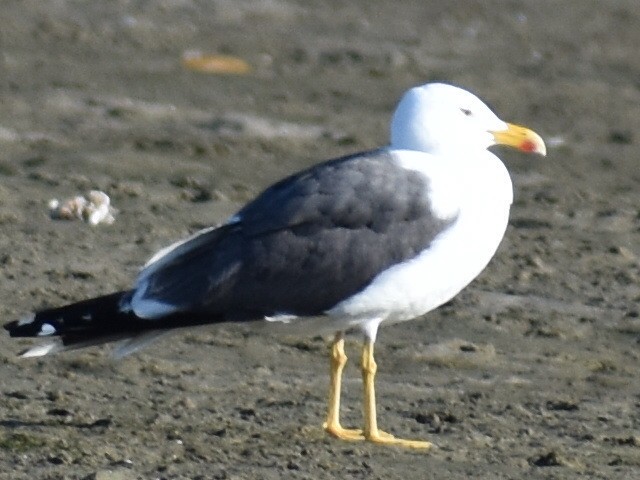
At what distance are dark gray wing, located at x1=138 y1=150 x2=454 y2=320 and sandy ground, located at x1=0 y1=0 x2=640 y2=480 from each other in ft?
1.53

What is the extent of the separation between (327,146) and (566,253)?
8.13 feet

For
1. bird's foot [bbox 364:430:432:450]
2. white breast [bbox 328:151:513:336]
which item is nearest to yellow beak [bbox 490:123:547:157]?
white breast [bbox 328:151:513:336]

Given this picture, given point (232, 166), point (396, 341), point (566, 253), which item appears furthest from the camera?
point (232, 166)

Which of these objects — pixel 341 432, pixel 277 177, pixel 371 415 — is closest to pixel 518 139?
pixel 371 415

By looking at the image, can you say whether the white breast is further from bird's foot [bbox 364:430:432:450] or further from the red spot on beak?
the red spot on beak

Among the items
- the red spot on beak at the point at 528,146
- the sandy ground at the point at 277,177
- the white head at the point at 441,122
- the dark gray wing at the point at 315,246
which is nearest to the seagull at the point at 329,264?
the dark gray wing at the point at 315,246

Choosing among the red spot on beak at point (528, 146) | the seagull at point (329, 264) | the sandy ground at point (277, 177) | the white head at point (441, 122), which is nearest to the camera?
the sandy ground at point (277, 177)

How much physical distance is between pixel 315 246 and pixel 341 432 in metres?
0.68

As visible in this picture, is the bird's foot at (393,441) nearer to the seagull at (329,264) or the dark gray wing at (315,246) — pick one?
the seagull at (329,264)

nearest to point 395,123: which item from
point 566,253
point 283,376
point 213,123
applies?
point 283,376

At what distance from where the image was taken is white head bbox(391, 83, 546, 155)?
7.02 meters

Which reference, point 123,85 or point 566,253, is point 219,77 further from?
point 566,253

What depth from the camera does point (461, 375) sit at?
7734mm

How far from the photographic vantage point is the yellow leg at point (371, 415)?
6645mm
